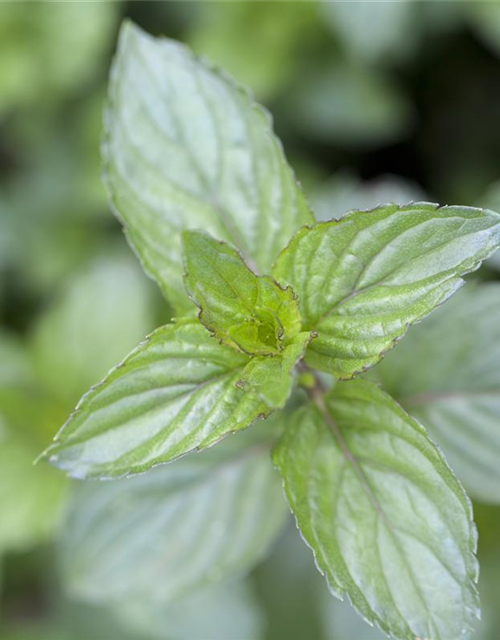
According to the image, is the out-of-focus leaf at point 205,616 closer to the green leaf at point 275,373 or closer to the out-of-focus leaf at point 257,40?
the green leaf at point 275,373

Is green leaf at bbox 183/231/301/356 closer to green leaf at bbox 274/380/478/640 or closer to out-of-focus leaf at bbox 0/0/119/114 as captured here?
green leaf at bbox 274/380/478/640

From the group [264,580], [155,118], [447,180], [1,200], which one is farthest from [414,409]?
[1,200]

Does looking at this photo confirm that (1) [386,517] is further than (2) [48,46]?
No

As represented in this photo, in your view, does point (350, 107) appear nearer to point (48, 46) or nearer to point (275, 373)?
point (48, 46)

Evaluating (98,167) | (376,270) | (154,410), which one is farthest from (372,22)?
(154,410)

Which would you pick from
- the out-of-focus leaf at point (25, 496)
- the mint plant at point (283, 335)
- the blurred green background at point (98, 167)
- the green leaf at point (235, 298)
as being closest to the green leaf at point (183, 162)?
the mint plant at point (283, 335)

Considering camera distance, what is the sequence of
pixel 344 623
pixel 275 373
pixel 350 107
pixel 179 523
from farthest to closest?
pixel 350 107
pixel 344 623
pixel 179 523
pixel 275 373
